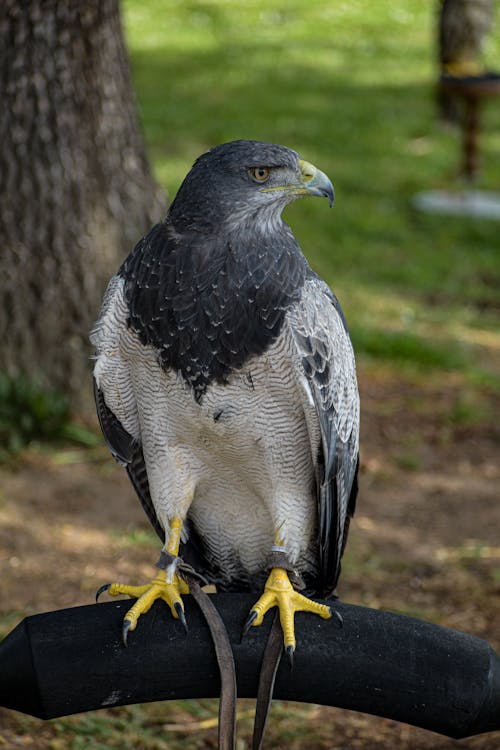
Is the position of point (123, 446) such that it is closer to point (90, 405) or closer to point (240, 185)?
point (240, 185)

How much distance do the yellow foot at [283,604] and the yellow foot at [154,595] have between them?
212 millimetres

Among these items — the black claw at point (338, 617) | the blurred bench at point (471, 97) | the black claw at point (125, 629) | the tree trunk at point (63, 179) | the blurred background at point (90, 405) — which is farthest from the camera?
the blurred bench at point (471, 97)

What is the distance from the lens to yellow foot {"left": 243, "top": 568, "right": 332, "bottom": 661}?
9.14 feet

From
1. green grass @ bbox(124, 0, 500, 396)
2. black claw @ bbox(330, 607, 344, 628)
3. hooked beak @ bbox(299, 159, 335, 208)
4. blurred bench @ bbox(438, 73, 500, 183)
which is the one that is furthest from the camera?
blurred bench @ bbox(438, 73, 500, 183)

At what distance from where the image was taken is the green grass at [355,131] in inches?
320

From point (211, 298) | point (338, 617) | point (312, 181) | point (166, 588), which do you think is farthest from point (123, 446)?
point (312, 181)

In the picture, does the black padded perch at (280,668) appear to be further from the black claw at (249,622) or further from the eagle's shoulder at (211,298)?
the eagle's shoulder at (211,298)

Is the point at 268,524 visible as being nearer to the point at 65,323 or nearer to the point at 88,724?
the point at 88,724

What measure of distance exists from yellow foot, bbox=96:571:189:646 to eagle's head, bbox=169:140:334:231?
103 cm

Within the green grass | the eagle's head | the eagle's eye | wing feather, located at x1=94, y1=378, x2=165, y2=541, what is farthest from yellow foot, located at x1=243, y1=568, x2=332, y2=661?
the green grass

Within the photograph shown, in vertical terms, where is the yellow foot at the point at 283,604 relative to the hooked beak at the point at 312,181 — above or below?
below

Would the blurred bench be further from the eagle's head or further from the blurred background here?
the eagle's head

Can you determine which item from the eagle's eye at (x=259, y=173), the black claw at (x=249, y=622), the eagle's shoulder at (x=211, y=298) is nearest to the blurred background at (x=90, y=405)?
the black claw at (x=249, y=622)

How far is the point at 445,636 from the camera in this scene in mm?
2576
